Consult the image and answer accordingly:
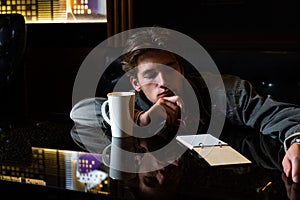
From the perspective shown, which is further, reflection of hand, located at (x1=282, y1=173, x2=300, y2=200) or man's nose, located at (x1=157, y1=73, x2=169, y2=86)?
man's nose, located at (x1=157, y1=73, x2=169, y2=86)

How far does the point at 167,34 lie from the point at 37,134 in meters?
0.51

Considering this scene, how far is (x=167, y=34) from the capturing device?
4.39 feet

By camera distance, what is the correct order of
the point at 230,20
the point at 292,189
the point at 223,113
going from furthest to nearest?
the point at 230,20
the point at 223,113
the point at 292,189

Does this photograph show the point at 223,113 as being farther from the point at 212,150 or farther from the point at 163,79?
the point at 212,150

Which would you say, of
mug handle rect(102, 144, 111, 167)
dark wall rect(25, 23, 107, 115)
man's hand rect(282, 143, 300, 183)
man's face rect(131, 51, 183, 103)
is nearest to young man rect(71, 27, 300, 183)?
man's face rect(131, 51, 183, 103)

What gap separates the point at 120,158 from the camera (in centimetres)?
93

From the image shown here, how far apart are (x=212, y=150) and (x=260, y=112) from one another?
30 cm

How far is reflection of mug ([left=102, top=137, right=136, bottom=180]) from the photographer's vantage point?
83 cm

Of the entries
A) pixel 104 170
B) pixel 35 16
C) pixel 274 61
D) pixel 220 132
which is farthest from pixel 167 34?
pixel 35 16

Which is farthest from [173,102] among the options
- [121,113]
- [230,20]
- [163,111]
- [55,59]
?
[55,59]

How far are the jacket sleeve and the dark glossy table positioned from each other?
9 cm

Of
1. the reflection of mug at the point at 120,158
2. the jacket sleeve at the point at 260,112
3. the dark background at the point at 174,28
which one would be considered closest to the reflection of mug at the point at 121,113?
the reflection of mug at the point at 120,158

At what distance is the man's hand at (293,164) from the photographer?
0.78 meters

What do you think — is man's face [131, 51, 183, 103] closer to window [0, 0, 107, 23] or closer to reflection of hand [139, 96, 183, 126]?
reflection of hand [139, 96, 183, 126]
